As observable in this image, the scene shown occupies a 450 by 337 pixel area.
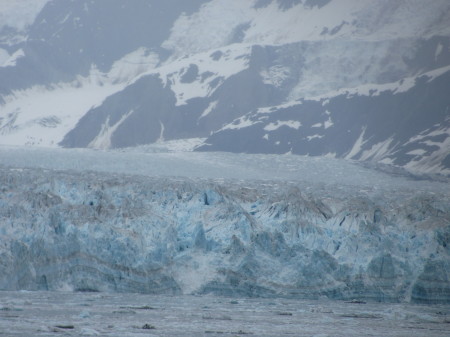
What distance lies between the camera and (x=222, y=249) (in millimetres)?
33906

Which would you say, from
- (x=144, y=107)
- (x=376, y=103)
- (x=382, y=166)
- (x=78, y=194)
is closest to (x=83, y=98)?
(x=144, y=107)

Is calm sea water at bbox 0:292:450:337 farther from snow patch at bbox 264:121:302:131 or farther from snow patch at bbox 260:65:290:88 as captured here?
snow patch at bbox 260:65:290:88

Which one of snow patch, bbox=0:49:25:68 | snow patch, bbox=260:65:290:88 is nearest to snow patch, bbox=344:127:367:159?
snow patch, bbox=260:65:290:88

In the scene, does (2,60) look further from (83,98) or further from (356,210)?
(356,210)

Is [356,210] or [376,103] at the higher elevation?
[376,103]

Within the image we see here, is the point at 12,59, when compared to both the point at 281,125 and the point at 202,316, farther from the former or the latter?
the point at 202,316

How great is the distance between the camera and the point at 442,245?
113ft

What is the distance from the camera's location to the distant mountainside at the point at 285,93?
12788 cm

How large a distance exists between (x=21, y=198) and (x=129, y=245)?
18.0ft

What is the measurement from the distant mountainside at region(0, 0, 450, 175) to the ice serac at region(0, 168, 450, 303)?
73.6 metres

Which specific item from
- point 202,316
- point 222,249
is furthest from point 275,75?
point 202,316

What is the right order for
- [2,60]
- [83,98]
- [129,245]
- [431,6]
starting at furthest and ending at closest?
[2,60] → [83,98] → [431,6] → [129,245]

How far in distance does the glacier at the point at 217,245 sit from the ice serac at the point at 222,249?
0.04 meters

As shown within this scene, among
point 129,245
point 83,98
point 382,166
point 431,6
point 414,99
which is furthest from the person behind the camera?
point 83,98
